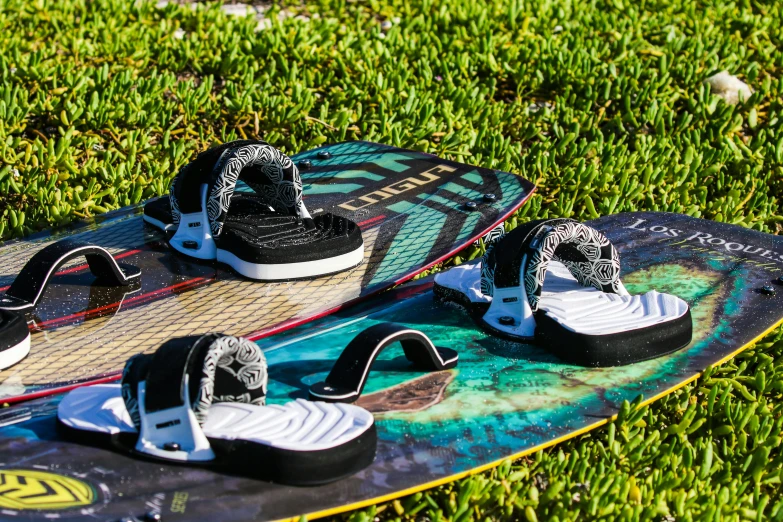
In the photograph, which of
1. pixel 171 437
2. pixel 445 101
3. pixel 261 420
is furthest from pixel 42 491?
pixel 445 101

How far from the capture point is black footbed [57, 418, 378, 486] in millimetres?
2275

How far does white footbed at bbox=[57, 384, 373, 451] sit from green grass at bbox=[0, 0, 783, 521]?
113 centimetres

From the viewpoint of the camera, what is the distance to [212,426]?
7.71 ft

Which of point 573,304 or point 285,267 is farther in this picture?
point 285,267

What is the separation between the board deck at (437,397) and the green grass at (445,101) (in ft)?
0.74

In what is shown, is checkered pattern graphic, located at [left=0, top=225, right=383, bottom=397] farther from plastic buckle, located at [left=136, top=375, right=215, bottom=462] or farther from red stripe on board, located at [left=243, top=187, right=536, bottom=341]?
plastic buckle, located at [left=136, top=375, right=215, bottom=462]

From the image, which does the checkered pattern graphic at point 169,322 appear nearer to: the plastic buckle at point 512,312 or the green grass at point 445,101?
the plastic buckle at point 512,312

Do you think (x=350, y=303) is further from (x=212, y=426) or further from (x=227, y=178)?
(x=212, y=426)

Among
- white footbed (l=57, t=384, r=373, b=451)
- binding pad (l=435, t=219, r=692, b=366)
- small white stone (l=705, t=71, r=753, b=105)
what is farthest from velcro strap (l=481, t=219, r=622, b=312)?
small white stone (l=705, t=71, r=753, b=105)

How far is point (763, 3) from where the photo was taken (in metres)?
6.89

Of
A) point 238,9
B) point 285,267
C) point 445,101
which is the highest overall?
point 238,9

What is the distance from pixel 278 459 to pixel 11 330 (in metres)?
1.03

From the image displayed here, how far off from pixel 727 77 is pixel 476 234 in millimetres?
2487

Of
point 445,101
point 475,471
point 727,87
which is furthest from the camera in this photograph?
point 727,87
